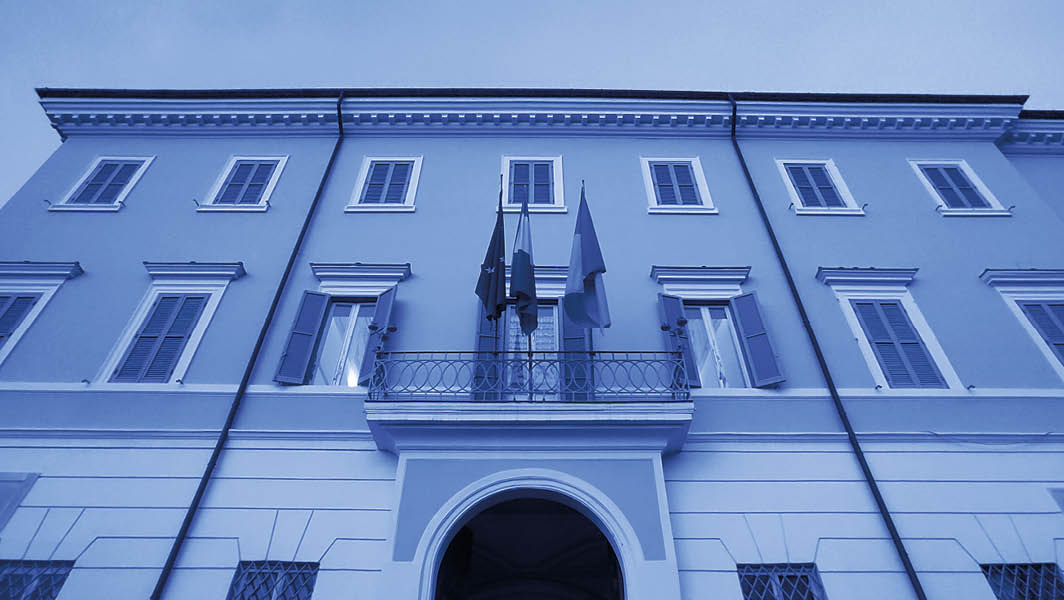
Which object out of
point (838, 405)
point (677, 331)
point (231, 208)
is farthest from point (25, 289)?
point (838, 405)

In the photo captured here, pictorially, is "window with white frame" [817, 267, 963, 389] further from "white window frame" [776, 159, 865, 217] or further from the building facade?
"white window frame" [776, 159, 865, 217]

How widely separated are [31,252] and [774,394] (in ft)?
36.5

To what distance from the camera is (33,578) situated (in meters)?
5.80

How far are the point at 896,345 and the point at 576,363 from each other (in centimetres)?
445

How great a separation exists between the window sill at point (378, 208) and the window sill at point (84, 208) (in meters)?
3.83

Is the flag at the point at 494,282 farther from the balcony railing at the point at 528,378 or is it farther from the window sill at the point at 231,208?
the window sill at the point at 231,208

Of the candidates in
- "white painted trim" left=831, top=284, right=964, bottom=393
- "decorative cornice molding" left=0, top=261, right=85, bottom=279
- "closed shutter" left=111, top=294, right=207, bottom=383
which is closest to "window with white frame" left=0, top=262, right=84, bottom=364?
"decorative cornice molding" left=0, top=261, right=85, bottom=279

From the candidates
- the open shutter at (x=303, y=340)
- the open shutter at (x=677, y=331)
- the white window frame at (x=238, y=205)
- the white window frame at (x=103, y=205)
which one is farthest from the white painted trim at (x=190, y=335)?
the open shutter at (x=677, y=331)

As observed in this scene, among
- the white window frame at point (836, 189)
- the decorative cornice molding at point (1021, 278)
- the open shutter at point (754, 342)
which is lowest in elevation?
the open shutter at point (754, 342)

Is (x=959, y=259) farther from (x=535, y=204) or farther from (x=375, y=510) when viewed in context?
(x=375, y=510)

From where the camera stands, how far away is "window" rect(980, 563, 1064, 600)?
Result: 5.77 metres

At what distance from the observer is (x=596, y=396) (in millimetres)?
7129

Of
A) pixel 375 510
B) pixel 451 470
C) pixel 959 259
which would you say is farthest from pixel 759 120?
pixel 375 510

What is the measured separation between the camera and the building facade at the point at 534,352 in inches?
238
